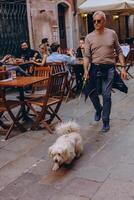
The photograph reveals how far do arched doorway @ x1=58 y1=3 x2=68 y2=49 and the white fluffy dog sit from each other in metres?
11.0

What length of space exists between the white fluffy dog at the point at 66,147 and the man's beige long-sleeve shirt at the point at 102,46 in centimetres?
137

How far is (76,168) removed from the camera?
15.7 feet

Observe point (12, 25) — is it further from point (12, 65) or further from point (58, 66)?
point (58, 66)

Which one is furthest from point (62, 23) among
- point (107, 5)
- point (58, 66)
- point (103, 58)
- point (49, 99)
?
point (103, 58)

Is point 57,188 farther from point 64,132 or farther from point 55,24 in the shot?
point 55,24

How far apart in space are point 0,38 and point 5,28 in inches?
15.5

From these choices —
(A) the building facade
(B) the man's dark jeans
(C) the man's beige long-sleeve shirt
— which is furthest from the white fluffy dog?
(A) the building facade

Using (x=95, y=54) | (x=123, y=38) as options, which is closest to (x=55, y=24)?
(x=123, y=38)

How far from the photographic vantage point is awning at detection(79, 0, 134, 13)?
13.0m

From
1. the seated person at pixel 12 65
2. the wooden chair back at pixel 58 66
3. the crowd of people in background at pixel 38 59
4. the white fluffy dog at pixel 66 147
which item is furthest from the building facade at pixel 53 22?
the white fluffy dog at pixel 66 147

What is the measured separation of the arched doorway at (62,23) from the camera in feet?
52.6

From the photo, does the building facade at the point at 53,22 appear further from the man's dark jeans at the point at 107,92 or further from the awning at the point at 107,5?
the man's dark jeans at the point at 107,92

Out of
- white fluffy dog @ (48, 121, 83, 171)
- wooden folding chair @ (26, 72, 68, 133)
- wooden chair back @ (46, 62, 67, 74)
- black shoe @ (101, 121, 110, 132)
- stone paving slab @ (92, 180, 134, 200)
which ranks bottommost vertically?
stone paving slab @ (92, 180, 134, 200)

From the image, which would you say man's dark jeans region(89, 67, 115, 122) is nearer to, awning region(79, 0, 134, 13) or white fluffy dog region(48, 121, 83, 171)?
white fluffy dog region(48, 121, 83, 171)
